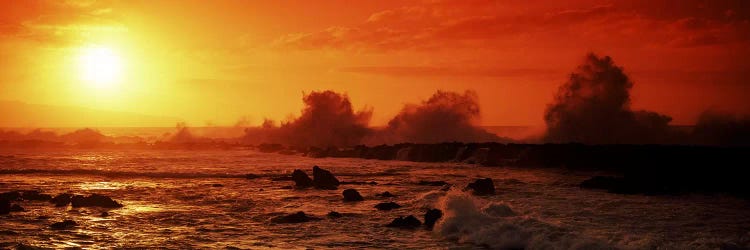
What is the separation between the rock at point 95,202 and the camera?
23.6 metres

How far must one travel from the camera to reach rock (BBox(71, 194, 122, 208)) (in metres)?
23.6

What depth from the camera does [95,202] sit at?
2383cm

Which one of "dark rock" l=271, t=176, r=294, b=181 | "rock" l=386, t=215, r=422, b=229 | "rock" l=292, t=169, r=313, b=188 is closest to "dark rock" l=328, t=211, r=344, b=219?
"rock" l=386, t=215, r=422, b=229

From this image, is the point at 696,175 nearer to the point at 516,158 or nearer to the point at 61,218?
the point at 516,158

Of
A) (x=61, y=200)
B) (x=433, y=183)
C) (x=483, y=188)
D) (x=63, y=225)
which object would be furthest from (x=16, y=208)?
(x=433, y=183)

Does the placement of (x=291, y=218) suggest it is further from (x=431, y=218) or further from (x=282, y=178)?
(x=282, y=178)

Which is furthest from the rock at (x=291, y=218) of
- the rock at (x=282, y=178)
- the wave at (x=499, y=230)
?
the rock at (x=282, y=178)

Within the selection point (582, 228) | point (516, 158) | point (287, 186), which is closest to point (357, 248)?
point (582, 228)

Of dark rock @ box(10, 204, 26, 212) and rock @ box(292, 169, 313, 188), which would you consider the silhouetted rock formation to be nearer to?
rock @ box(292, 169, 313, 188)

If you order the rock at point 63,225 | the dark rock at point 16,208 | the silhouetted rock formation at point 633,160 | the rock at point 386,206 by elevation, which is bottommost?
the rock at point 63,225

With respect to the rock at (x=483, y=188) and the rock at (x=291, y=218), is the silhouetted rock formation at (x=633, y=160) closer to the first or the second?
the rock at (x=483, y=188)

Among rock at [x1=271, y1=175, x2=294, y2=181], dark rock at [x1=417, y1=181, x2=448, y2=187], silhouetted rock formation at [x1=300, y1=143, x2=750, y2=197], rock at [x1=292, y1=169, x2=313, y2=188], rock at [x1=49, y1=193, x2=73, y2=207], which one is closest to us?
rock at [x1=49, y1=193, x2=73, y2=207]

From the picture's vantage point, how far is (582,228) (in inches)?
634

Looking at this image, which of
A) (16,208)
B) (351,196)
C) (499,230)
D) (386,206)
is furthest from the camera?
(351,196)
